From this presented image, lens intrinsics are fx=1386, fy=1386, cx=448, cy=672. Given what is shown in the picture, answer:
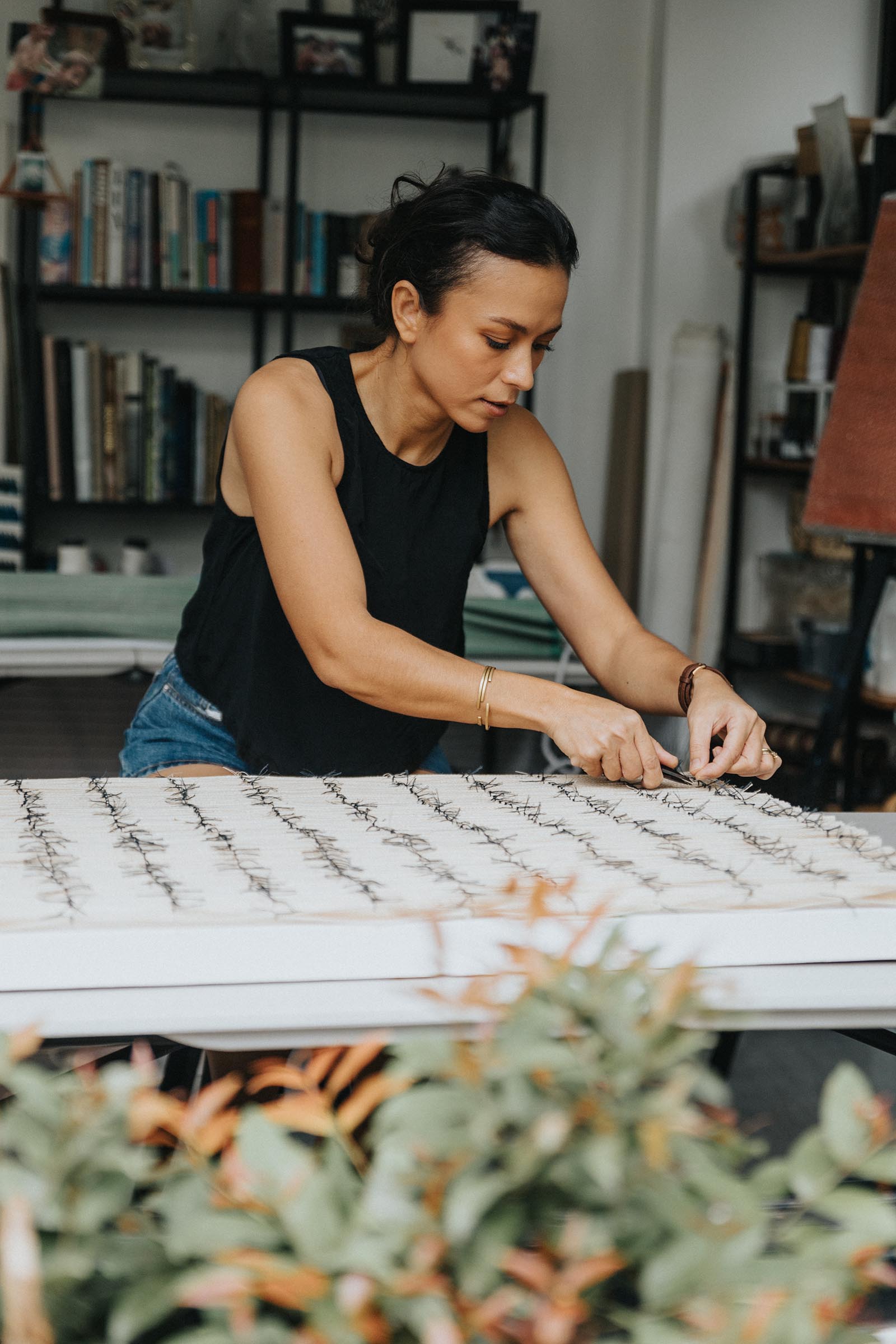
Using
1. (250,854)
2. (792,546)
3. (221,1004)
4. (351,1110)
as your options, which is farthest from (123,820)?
(792,546)

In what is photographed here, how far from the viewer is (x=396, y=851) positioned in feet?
2.89

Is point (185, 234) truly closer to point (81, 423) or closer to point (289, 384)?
point (81, 423)

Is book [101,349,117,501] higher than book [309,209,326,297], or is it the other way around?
book [309,209,326,297]

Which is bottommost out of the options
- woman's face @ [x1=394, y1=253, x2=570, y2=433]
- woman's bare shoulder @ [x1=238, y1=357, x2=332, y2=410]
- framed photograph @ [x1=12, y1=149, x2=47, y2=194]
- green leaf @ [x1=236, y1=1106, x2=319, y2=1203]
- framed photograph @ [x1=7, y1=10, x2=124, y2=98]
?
green leaf @ [x1=236, y1=1106, x2=319, y2=1203]

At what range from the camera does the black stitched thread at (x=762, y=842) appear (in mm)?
855

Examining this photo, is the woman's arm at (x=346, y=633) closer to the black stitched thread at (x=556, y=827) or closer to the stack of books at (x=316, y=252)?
the black stitched thread at (x=556, y=827)

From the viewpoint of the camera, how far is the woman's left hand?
4.00ft

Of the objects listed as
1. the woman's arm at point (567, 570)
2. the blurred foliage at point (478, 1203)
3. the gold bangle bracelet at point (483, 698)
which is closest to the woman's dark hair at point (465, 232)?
the woman's arm at point (567, 570)

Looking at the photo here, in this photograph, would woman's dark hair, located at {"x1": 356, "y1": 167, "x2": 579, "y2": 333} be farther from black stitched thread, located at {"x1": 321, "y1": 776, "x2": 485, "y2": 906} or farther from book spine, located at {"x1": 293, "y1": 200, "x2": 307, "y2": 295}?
book spine, located at {"x1": 293, "y1": 200, "x2": 307, "y2": 295}

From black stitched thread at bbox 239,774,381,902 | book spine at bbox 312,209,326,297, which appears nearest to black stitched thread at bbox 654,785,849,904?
black stitched thread at bbox 239,774,381,902

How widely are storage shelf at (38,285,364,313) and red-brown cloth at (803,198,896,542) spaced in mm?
1936

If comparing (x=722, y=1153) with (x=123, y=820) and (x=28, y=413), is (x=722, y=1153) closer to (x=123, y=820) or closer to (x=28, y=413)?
(x=123, y=820)

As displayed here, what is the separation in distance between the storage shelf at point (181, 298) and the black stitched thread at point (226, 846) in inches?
124

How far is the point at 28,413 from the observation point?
4023mm
